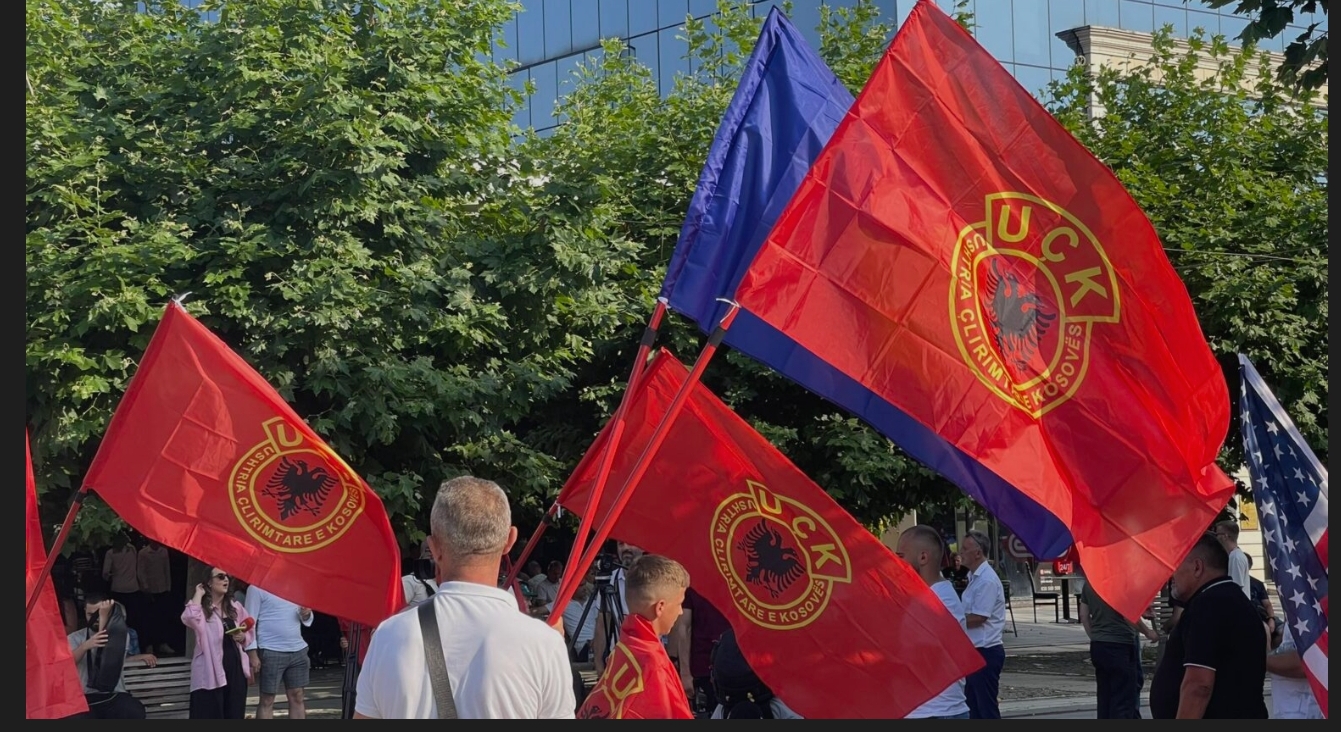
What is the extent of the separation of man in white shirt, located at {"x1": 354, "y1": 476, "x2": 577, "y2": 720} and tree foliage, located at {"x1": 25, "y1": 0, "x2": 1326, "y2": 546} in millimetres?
10228

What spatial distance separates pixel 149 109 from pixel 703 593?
1011 cm

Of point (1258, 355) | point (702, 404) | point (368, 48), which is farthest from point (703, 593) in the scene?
point (1258, 355)

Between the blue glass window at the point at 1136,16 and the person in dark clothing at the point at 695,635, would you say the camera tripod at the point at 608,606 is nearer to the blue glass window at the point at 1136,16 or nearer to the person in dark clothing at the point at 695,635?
the person in dark clothing at the point at 695,635

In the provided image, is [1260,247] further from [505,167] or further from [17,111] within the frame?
[17,111]

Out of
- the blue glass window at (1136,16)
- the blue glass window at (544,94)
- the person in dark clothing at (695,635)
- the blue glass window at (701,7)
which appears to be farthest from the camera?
the blue glass window at (544,94)

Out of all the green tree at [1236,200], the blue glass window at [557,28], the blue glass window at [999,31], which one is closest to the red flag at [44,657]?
the green tree at [1236,200]

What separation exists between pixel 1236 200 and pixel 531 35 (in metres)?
27.1

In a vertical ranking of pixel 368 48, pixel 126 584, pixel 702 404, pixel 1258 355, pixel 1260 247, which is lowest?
pixel 126 584

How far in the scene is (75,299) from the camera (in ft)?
44.9

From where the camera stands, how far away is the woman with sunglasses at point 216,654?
1176cm

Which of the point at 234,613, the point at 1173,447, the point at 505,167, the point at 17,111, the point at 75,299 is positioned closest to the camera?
the point at 1173,447

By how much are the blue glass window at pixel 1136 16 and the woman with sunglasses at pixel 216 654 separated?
1229 inches

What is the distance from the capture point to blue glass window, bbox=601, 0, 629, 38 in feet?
136

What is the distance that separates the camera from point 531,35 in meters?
44.2
